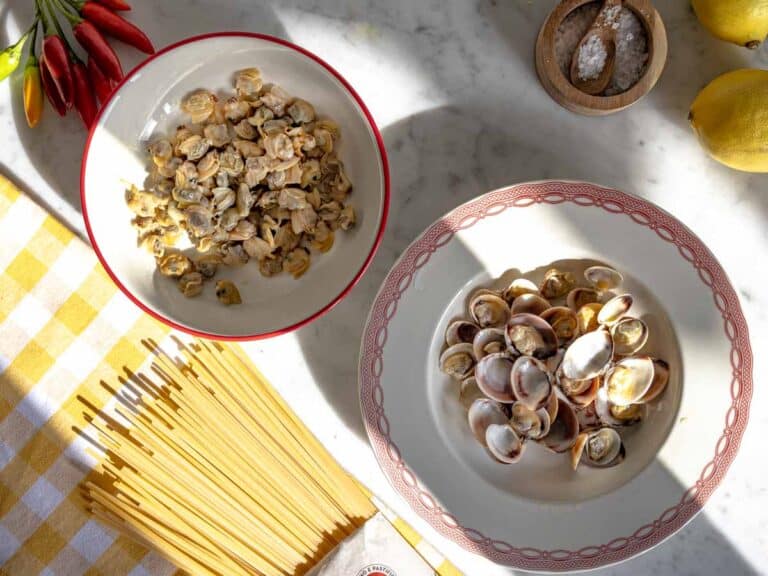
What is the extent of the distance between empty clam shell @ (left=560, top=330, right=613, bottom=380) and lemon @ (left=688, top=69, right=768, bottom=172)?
0.88 feet

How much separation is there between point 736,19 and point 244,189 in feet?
2.10

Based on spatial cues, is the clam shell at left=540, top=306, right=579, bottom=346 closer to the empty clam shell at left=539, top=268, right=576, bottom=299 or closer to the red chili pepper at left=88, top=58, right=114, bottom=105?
the empty clam shell at left=539, top=268, right=576, bottom=299

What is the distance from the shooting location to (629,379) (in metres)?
0.97

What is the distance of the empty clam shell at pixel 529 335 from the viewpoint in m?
0.96

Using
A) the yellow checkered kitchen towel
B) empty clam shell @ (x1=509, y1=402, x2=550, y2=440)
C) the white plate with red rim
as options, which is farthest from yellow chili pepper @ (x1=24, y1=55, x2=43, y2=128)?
empty clam shell @ (x1=509, y1=402, x2=550, y2=440)

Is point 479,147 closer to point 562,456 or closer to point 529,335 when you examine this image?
point 529,335

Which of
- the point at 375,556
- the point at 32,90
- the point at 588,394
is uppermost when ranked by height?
the point at 588,394

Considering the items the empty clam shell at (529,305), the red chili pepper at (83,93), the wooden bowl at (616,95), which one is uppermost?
the wooden bowl at (616,95)

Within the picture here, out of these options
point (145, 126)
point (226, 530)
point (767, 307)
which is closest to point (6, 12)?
point (145, 126)

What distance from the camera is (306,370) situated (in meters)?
1.07

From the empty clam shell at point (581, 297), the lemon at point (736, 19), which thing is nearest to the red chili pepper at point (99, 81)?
the empty clam shell at point (581, 297)

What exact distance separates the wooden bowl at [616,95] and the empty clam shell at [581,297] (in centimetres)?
23

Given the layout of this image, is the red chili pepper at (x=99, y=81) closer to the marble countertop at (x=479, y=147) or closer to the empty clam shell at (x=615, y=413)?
the marble countertop at (x=479, y=147)

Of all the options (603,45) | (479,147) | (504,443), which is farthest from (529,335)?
(603,45)
